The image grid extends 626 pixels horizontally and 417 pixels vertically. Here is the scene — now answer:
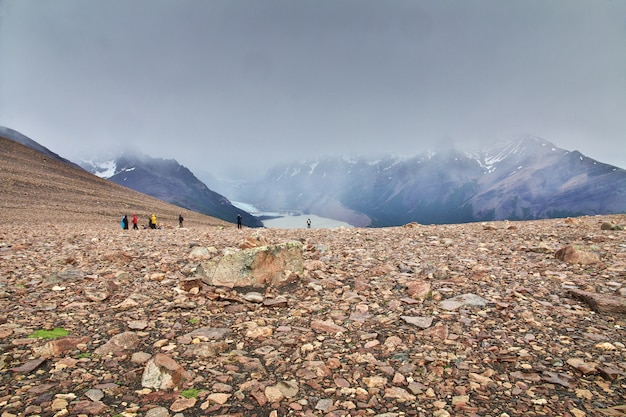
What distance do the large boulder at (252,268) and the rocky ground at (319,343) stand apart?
0.31 metres

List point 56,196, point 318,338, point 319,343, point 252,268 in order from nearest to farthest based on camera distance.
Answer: point 319,343 < point 318,338 < point 252,268 < point 56,196

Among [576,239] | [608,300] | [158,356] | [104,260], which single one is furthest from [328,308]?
[576,239]

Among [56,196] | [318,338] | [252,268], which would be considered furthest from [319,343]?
[56,196]

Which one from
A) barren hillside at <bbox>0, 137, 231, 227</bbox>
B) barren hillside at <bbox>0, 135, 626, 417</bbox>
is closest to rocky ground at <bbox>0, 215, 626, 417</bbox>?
barren hillside at <bbox>0, 135, 626, 417</bbox>

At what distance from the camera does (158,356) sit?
538 centimetres

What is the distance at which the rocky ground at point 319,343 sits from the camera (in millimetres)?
4594

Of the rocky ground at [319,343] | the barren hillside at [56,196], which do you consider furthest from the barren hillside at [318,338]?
the barren hillside at [56,196]

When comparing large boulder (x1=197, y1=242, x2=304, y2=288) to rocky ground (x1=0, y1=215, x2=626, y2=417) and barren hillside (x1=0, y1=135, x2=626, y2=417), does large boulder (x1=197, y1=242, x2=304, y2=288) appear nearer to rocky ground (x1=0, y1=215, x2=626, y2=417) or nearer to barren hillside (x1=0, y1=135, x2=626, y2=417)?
barren hillside (x1=0, y1=135, x2=626, y2=417)

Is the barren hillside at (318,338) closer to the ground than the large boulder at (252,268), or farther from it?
closer to the ground

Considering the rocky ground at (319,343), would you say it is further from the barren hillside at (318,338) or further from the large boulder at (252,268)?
the large boulder at (252,268)

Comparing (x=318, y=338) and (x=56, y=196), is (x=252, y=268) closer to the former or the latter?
(x=318, y=338)

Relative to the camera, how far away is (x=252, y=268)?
9.58 m

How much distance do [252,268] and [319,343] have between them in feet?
12.6

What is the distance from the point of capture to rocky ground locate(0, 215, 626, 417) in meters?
4.59
